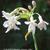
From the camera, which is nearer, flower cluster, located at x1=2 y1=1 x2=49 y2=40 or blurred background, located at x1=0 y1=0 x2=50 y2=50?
flower cluster, located at x1=2 y1=1 x2=49 y2=40

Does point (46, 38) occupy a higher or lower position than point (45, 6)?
lower

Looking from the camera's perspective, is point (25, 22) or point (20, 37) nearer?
point (25, 22)

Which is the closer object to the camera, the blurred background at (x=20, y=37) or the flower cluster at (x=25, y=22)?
the flower cluster at (x=25, y=22)

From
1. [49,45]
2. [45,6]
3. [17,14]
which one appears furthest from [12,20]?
[49,45]

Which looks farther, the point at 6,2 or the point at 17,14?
the point at 6,2

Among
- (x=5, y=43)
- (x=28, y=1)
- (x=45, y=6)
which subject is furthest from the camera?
(x=5, y=43)

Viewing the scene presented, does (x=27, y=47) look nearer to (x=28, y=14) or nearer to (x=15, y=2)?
(x=15, y=2)

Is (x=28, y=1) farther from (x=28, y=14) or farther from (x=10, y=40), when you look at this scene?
(x=28, y=14)

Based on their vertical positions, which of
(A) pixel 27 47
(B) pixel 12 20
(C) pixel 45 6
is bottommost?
(A) pixel 27 47

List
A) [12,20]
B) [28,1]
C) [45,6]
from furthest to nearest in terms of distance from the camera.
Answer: [45,6]
[28,1]
[12,20]
